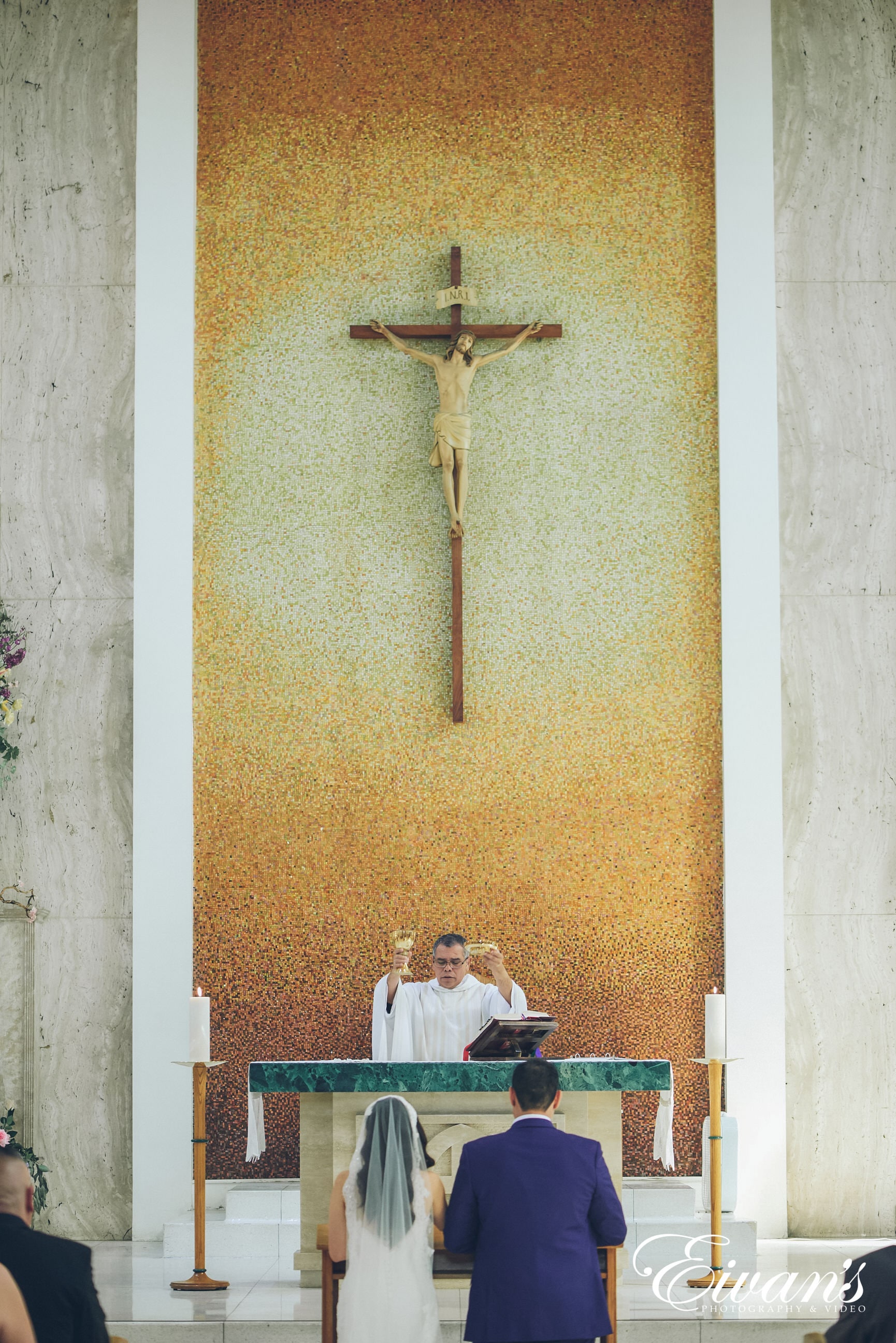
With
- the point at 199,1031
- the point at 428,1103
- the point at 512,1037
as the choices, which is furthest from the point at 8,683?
the point at 512,1037

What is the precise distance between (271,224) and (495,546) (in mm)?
2093

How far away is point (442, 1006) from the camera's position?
7066 millimetres

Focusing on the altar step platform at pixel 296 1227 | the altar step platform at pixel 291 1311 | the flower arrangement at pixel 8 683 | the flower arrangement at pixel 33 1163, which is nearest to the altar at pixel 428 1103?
the altar step platform at pixel 291 1311

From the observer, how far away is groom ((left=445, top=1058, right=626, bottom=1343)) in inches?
148

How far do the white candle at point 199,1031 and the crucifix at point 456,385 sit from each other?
217 centimetres

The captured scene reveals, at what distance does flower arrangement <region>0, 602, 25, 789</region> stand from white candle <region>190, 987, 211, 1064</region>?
1951mm

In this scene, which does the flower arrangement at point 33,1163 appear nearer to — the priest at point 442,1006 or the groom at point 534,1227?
the priest at point 442,1006

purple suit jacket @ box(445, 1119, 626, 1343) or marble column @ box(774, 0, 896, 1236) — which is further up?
marble column @ box(774, 0, 896, 1236)

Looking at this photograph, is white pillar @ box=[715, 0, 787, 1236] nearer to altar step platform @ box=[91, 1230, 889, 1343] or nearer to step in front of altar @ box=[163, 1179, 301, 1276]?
altar step platform @ box=[91, 1230, 889, 1343]

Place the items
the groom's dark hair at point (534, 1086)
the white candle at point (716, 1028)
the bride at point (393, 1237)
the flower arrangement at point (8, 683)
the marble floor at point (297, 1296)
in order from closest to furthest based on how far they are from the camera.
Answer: the groom's dark hair at point (534, 1086) → the bride at point (393, 1237) → the marble floor at point (297, 1296) → the white candle at point (716, 1028) → the flower arrangement at point (8, 683)

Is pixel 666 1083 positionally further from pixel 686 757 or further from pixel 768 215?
pixel 768 215

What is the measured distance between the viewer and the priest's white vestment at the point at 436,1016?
22.9 ft

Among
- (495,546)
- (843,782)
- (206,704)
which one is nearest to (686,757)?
(843,782)

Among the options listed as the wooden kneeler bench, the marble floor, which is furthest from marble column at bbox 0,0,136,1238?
the wooden kneeler bench
